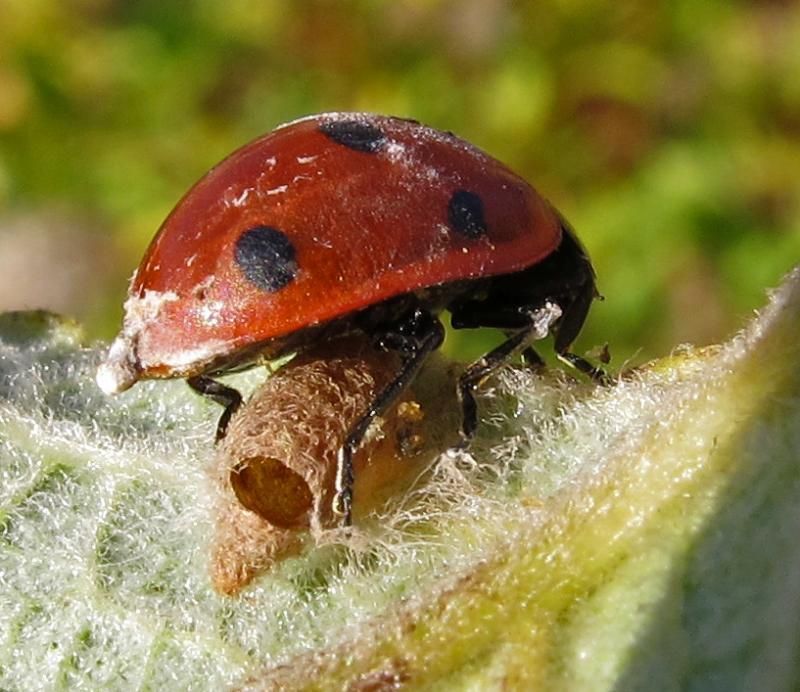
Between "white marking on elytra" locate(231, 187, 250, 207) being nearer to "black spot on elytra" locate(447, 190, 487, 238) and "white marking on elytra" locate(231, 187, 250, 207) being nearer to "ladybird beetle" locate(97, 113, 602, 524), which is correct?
"ladybird beetle" locate(97, 113, 602, 524)

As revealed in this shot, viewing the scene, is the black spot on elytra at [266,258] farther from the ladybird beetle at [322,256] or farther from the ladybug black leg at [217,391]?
the ladybug black leg at [217,391]

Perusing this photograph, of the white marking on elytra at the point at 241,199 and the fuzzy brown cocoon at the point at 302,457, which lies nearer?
the fuzzy brown cocoon at the point at 302,457

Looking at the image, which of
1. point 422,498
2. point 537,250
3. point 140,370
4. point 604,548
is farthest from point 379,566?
point 537,250

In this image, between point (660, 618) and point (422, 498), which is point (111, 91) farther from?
point (660, 618)

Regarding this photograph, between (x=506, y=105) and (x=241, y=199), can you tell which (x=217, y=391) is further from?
(x=506, y=105)

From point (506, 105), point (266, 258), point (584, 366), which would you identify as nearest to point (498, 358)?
point (584, 366)

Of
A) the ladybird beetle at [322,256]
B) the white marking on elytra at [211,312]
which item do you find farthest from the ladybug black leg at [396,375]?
the white marking on elytra at [211,312]

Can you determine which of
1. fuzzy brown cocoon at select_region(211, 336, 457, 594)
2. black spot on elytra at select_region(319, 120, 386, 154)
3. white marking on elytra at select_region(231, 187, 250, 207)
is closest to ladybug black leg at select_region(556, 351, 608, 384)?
fuzzy brown cocoon at select_region(211, 336, 457, 594)
